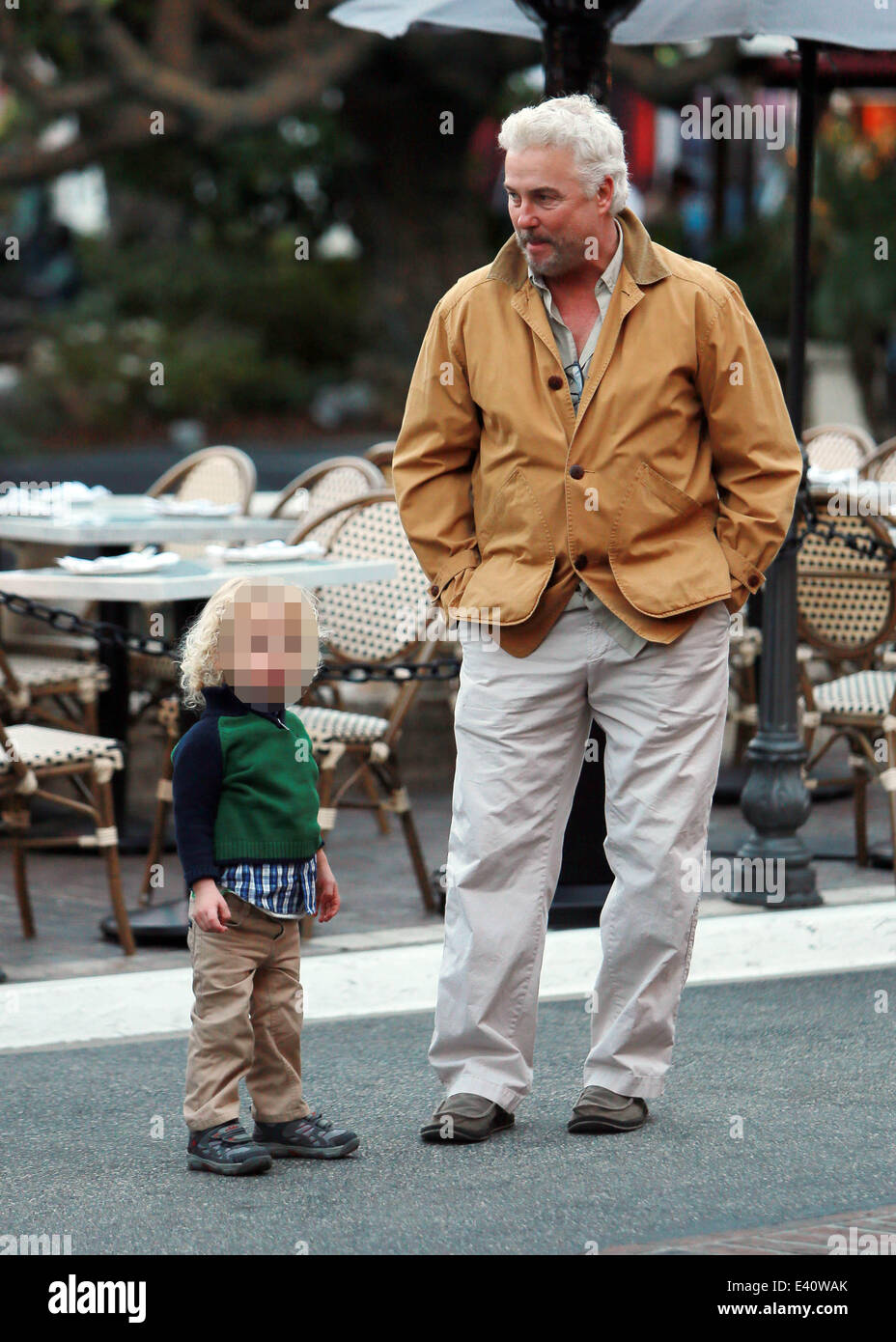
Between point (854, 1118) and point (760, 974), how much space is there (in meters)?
1.30

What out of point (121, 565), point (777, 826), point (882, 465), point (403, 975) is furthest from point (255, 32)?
point (403, 975)

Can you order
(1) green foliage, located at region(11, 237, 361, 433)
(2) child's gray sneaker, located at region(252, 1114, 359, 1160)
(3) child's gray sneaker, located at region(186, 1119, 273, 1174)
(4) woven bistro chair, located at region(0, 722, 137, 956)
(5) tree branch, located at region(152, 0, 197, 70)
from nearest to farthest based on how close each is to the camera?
1. (3) child's gray sneaker, located at region(186, 1119, 273, 1174)
2. (2) child's gray sneaker, located at region(252, 1114, 359, 1160)
3. (4) woven bistro chair, located at region(0, 722, 137, 956)
4. (5) tree branch, located at region(152, 0, 197, 70)
5. (1) green foliage, located at region(11, 237, 361, 433)

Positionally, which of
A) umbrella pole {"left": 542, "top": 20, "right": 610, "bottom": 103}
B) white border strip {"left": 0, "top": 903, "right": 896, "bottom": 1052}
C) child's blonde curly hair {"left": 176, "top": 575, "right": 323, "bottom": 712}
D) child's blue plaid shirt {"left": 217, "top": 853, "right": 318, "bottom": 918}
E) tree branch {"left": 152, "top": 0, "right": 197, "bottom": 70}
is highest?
tree branch {"left": 152, "top": 0, "right": 197, "bottom": 70}

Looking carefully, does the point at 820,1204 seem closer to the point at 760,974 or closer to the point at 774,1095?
the point at 774,1095

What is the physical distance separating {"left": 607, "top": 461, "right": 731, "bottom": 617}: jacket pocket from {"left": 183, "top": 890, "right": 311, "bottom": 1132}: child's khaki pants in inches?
38.3

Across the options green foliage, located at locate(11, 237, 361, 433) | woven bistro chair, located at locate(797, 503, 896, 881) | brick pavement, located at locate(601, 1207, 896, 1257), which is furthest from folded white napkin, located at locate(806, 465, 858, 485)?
green foliage, located at locate(11, 237, 361, 433)

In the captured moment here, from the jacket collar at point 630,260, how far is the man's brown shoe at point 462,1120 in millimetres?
1704

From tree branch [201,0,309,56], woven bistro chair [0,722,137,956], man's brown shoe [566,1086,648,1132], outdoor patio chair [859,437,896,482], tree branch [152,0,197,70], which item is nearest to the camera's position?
man's brown shoe [566,1086,648,1132]

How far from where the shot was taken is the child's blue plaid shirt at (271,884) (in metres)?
4.23

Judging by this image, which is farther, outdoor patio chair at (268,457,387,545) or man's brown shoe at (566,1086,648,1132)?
outdoor patio chair at (268,457,387,545)

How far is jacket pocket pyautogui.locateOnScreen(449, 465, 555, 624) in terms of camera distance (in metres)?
4.36

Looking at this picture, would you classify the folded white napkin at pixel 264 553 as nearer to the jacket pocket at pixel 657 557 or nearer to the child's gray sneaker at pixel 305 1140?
the jacket pocket at pixel 657 557

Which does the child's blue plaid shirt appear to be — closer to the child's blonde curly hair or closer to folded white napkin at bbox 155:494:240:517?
the child's blonde curly hair

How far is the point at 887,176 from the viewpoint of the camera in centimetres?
2162
